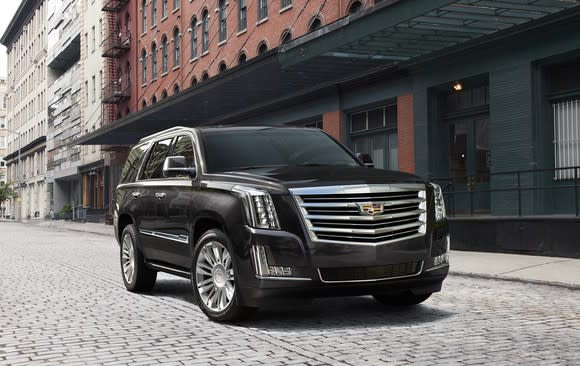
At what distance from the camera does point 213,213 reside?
6.96 metres

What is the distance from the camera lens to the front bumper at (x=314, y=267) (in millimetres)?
6301

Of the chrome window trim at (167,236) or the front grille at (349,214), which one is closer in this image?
the front grille at (349,214)

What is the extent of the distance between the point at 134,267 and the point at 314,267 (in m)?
3.68

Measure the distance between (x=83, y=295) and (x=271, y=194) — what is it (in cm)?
396

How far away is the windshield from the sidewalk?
14.7 feet

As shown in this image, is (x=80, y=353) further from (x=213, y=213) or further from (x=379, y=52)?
(x=379, y=52)

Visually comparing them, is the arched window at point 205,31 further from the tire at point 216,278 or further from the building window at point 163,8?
the tire at point 216,278

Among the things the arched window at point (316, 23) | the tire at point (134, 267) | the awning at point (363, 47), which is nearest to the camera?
the tire at point (134, 267)

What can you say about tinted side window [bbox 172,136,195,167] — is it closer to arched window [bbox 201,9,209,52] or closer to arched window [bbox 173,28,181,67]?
arched window [bbox 201,9,209,52]

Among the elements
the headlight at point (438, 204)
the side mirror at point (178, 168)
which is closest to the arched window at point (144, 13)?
the side mirror at point (178, 168)

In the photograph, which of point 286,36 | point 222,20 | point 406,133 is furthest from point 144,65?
point 406,133

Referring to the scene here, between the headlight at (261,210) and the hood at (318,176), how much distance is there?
17cm

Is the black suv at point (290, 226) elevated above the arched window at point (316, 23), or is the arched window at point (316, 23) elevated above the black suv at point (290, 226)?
the arched window at point (316, 23)

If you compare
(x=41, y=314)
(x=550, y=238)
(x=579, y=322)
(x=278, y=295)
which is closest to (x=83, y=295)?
(x=41, y=314)
